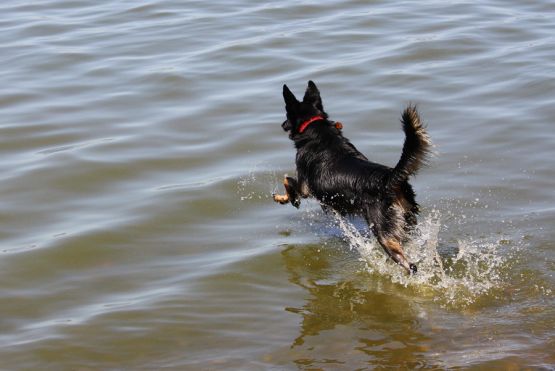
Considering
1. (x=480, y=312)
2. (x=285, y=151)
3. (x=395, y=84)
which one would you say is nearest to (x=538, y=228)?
(x=480, y=312)

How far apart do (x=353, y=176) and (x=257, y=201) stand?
1846 mm

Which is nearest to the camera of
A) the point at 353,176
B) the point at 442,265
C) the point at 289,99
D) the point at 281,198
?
the point at 353,176

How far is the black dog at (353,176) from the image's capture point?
6211mm

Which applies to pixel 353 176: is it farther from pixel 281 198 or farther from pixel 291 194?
pixel 281 198

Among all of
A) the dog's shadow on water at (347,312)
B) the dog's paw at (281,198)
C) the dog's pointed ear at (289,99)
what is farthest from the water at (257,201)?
the dog's pointed ear at (289,99)

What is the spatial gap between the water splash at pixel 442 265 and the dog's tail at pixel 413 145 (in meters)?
0.79

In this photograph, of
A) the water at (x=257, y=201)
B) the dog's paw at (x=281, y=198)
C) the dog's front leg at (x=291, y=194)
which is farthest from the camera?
the dog's paw at (x=281, y=198)

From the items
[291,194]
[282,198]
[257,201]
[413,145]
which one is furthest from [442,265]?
[257,201]

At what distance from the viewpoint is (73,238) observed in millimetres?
7816

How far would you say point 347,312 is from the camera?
21.4 ft

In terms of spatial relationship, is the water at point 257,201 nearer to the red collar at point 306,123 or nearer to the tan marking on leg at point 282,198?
the tan marking on leg at point 282,198

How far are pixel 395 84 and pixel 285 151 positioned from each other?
102 inches

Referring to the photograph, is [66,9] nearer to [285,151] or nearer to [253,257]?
[285,151]

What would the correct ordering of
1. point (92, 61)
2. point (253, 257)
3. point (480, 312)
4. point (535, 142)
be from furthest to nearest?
point (92, 61) → point (535, 142) → point (253, 257) → point (480, 312)
